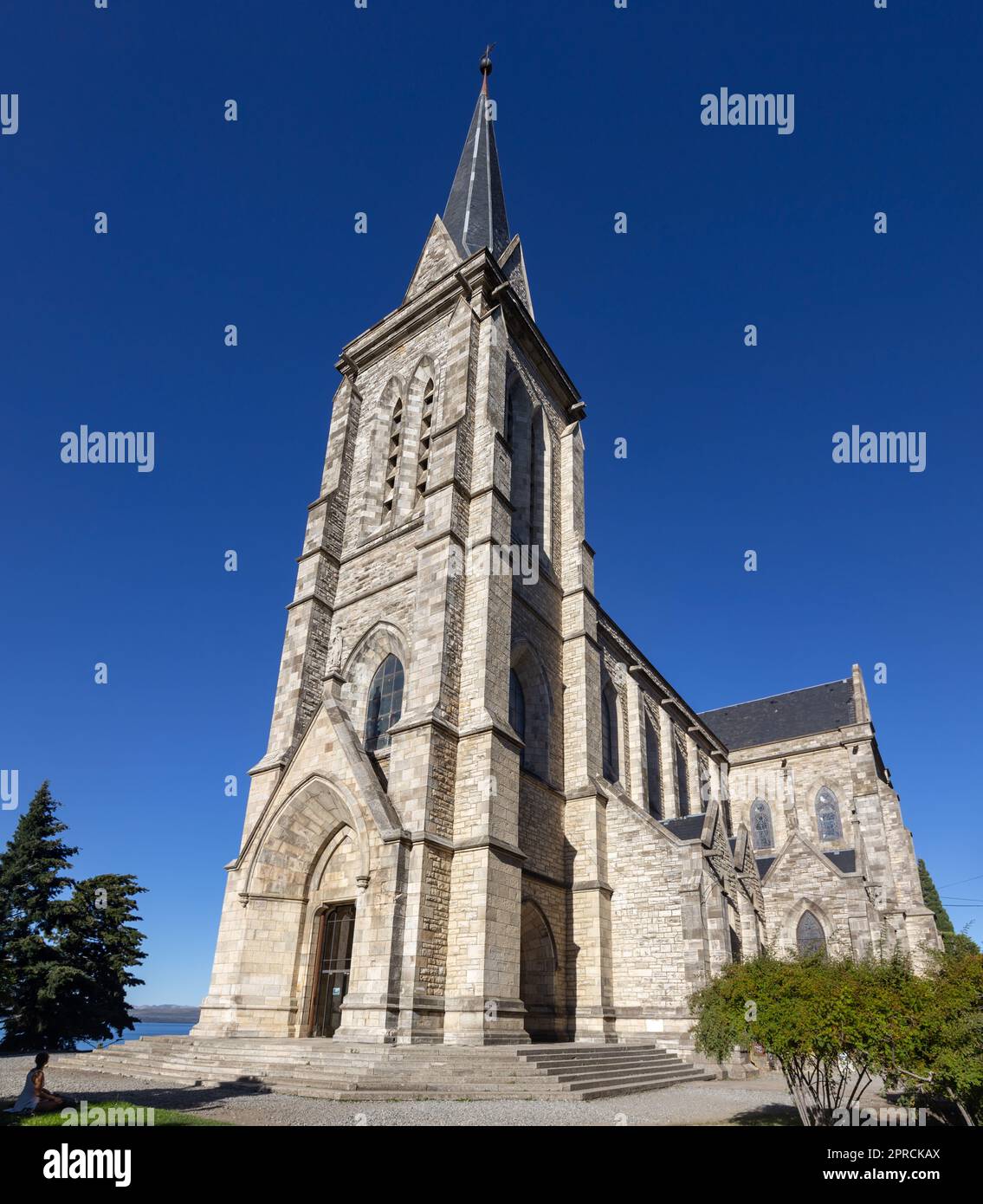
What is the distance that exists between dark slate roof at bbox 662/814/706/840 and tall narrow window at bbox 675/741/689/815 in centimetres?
780

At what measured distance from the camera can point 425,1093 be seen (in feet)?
32.6

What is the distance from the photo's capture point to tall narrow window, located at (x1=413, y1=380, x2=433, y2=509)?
69.7 feet

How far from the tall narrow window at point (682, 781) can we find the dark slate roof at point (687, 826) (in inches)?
307

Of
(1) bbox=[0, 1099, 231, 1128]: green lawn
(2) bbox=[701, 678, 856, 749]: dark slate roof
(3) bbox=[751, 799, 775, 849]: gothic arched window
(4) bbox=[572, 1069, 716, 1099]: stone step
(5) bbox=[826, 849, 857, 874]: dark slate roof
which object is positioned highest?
(2) bbox=[701, 678, 856, 749]: dark slate roof

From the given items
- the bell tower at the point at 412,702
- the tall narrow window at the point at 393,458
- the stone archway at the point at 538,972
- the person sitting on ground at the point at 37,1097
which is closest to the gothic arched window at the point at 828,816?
the bell tower at the point at 412,702

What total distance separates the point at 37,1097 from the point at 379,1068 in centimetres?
448

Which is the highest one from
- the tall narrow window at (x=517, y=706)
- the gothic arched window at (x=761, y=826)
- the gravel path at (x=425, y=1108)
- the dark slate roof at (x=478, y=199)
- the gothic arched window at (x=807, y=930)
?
the dark slate roof at (x=478, y=199)

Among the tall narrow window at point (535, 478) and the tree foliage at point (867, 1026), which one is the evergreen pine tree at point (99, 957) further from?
the tree foliage at point (867, 1026)

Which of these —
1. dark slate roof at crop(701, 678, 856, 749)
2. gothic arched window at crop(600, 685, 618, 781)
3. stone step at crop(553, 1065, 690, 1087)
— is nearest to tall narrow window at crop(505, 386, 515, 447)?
gothic arched window at crop(600, 685, 618, 781)

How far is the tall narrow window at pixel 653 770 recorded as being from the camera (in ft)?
88.6

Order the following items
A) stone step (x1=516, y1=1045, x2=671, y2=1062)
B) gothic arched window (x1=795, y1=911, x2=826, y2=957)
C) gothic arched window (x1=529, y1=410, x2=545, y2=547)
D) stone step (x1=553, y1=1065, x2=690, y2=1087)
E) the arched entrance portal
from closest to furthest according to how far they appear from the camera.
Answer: stone step (x1=553, y1=1065, x2=690, y2=1087) < stone step (x1=516, y1=1045, x2=671, y2=1062) < the arched entrance portal < gothic arched window (x1=529, y1=410, x2=545, y2=547) < gothic arched window (x1=795, y1=911, x2=826, y2=957)

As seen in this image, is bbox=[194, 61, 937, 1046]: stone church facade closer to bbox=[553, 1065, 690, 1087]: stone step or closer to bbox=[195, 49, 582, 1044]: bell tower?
bbox=[195, 49, 582, 1044]: bell tower

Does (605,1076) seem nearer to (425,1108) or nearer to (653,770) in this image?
(425,1108)
